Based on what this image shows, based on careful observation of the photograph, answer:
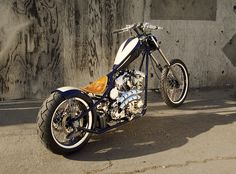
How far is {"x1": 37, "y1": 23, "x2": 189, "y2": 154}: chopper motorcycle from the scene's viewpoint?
4238mm

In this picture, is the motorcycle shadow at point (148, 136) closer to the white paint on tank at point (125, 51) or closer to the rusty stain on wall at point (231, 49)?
the white paint on tank at point (125, 51)

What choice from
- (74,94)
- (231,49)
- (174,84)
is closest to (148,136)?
(74,94)

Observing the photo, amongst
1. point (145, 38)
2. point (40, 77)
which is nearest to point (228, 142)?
point (145, 38)

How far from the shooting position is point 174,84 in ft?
20.3

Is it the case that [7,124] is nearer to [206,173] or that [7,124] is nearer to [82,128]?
[82,128]

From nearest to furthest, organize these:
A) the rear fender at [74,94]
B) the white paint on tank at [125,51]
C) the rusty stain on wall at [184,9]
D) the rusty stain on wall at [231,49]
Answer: the rear fender at [74,94] → the white paint on tank at [125,51] → the rusty stain on wall at [184,9] → the rusty stain on wall at [231,49]

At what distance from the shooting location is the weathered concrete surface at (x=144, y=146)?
13.8 ft

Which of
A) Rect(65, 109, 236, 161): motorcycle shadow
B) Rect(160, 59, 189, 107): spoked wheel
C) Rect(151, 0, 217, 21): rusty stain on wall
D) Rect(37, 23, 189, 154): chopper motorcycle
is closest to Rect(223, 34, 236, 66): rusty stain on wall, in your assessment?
Rect(151, 0, 217, 21): rusty stain on wall

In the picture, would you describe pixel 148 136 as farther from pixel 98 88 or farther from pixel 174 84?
pixel 174 84

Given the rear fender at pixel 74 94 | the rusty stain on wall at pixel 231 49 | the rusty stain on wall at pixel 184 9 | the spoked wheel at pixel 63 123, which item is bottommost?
the spoked wheel at pixel 63 123

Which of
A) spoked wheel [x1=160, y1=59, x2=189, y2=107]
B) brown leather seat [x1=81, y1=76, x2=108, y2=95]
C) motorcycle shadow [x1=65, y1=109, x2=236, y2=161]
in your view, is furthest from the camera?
spoked wheel [x1=160, y1=59, x2=189, y2=107]

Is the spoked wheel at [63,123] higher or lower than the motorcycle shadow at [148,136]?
higher

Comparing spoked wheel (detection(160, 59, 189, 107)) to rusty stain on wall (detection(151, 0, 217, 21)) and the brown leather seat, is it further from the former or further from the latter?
the brown leather seat

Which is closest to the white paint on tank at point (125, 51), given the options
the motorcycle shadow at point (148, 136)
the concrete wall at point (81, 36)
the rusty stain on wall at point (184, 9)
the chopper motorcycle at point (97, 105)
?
the chopper motorcycle at point (97, 105)
